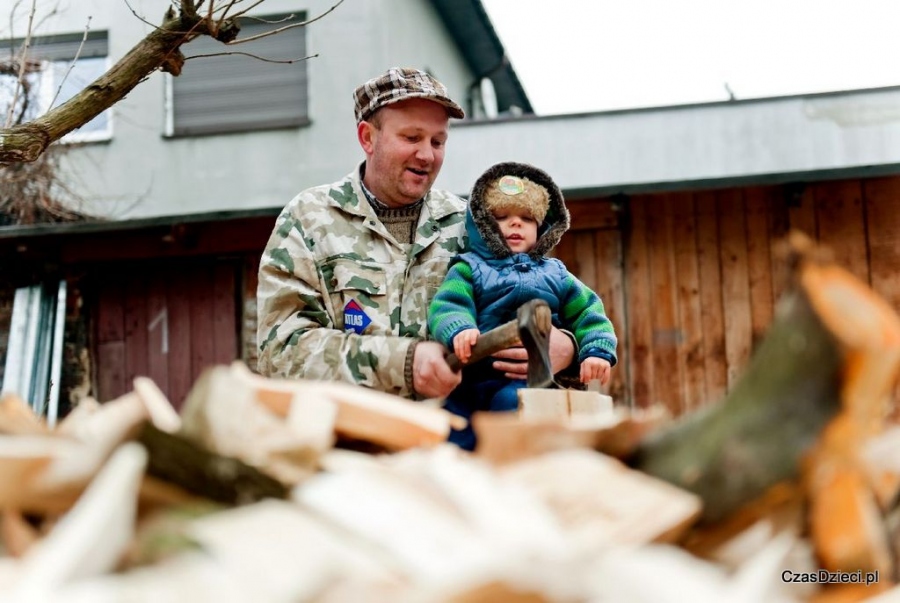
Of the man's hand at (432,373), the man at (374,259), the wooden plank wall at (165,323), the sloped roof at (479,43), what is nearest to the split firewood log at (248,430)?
the man's hand at (432,373)

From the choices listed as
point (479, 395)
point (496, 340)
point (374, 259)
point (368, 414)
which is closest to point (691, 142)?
point (374, 259)

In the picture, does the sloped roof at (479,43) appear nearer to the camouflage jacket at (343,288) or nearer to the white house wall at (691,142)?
the white house wall at (691,142)

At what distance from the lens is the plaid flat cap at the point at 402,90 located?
134 inches

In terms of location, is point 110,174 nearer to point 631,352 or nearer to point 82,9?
point 82,9

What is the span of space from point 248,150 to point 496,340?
7461mm

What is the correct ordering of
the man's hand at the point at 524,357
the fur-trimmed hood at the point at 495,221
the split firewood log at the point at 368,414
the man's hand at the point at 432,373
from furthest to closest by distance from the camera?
the fur-trimmed hood at the point at 495,221, the man's hand at the point at 524,357, the man's hand at the point at 432,373, the split firewood log at the point at 368,414

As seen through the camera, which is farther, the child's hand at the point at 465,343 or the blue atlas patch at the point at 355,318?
the blue atlas patch at the point at 355,318

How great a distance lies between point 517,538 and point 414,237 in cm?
266

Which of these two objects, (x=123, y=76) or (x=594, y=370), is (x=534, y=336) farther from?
(x=123, y=76)

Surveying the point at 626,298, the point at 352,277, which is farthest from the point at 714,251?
the point at 352,277

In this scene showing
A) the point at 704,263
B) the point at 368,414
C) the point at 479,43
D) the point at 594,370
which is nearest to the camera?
the point at 368,414

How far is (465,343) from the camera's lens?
2795 millimetres

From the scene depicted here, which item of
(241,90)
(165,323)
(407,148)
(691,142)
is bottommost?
(165,323)

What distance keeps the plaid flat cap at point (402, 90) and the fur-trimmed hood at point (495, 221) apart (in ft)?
1.00
